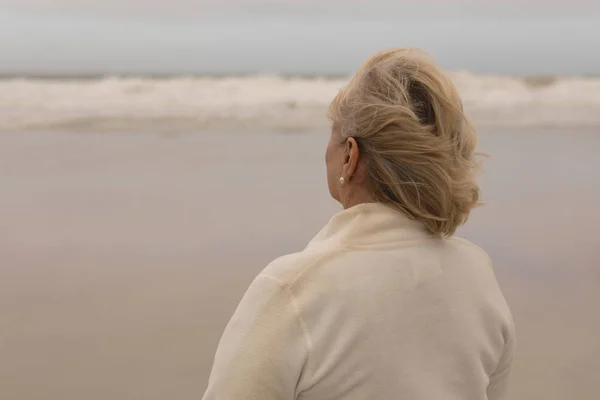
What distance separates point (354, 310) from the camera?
1176mm

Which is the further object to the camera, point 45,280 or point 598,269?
point 598,269

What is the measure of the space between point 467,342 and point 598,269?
9.66ft

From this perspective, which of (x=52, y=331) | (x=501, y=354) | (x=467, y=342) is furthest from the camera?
(x=52, y=331)

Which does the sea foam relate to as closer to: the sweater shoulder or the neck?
the neck

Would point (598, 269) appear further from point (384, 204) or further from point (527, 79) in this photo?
point (527, 79)

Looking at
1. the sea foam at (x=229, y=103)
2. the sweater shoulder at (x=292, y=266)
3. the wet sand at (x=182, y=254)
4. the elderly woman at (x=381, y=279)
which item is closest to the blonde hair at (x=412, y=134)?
the elderly woman at (x=381, y=279)

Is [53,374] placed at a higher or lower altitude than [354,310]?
lower

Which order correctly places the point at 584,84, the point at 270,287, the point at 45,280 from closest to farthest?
the point at 270,287 → the point at 45,280 → the point at 584,84

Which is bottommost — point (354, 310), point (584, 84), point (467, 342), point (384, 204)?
point (584, 84)

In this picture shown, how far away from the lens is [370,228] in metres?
1.22

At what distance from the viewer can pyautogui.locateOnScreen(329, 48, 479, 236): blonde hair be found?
1203mm

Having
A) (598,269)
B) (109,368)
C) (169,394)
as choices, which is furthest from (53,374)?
(598,269)

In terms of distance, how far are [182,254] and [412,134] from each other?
2.98 meters

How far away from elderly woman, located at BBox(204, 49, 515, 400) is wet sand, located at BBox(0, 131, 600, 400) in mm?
1661
